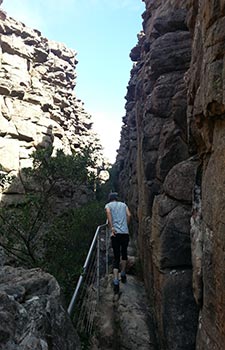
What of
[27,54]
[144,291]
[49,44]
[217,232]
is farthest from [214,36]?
[49,44]

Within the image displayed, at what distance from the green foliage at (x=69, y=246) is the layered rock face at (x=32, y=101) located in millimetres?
5768

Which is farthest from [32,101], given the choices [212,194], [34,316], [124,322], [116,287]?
[34,316]

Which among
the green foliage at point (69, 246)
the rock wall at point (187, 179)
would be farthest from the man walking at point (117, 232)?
the green foliage at point (69, 246)

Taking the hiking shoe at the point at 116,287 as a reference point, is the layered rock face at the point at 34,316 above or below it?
above

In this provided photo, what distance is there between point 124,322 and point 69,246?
522 cm

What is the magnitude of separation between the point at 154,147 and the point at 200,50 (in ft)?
12.8

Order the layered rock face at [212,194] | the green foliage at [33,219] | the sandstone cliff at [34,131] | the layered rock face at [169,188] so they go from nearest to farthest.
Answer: the sandstone cliff at [34,131], the layered rock face at [212,194], the layered rock face at [169,188], the green foliage at [33,219]

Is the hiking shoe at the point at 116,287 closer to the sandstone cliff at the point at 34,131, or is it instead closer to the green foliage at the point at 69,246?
the green foliage at the point at 69,246

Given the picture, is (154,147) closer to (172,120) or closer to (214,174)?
(172,120)

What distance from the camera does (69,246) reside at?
36.2 feet

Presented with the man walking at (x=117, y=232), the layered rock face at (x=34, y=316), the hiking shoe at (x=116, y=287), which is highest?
the man walking at (x=117, y=232)

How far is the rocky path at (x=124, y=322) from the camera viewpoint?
5801 mm

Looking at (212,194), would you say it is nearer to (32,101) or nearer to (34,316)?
(34,316)

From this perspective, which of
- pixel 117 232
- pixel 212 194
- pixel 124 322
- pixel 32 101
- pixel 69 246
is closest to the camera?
pixel 212 194
